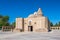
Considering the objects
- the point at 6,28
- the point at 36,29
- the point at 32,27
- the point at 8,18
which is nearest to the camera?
the point at 36,29

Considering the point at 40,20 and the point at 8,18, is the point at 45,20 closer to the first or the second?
the point at 40,20

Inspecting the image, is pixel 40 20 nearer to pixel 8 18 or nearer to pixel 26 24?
pixel 26 24

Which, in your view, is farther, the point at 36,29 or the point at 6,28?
the point at 6,28

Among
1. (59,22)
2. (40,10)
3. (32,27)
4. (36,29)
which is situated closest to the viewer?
(36,29)

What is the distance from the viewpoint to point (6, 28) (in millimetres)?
45125

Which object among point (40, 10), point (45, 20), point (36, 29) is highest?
point (40, 10)

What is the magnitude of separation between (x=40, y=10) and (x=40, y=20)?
9.99m

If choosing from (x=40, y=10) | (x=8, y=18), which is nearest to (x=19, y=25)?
(x=40, y=10)

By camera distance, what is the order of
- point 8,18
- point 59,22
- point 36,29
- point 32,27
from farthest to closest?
point 59,22 < point 8,18 < point 32,27 < point 36,29

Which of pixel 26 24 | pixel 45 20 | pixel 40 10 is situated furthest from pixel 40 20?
pixel 40 10

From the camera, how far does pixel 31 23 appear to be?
135 ft

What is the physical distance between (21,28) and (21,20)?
101 inches

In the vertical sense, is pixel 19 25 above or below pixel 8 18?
below

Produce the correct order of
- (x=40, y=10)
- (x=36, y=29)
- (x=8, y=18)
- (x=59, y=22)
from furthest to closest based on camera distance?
(x=59, y=22) < (x=8, y=18) < (x=40, y=10) < (x=36, y=29)
